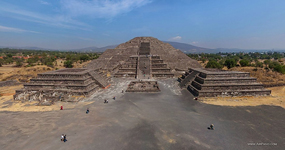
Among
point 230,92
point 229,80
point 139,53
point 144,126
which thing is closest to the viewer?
point 144,126

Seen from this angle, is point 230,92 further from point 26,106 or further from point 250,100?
point 26,106

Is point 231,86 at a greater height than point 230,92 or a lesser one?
greater

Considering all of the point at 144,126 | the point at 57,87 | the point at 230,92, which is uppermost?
the point at 230,92

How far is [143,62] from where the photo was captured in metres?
38.8

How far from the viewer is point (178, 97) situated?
19.5 metres

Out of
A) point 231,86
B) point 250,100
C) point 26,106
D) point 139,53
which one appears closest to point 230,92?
point 231,86

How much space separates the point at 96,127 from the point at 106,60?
1547 inches

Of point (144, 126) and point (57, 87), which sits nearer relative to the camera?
point (144, 126)

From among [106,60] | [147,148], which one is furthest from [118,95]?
[106,60]

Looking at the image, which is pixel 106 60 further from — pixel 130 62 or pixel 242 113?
pixel 242 113

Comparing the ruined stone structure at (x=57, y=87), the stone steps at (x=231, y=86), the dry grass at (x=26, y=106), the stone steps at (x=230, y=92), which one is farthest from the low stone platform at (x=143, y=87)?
the dry grass at (x=26, y=106)

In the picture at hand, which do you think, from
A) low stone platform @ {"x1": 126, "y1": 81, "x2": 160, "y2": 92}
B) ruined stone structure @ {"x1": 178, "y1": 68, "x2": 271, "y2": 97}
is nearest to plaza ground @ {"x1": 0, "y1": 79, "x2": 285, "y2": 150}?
ruined stone structure @ {"x1": 178, "y1": 68, "x2": 271, "y2": 97}

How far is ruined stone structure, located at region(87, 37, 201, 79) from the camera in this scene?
35591mm

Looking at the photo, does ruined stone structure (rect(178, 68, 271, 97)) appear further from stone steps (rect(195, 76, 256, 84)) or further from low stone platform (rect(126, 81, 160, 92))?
low stone platform (rect(126, 81, 160, 92))
